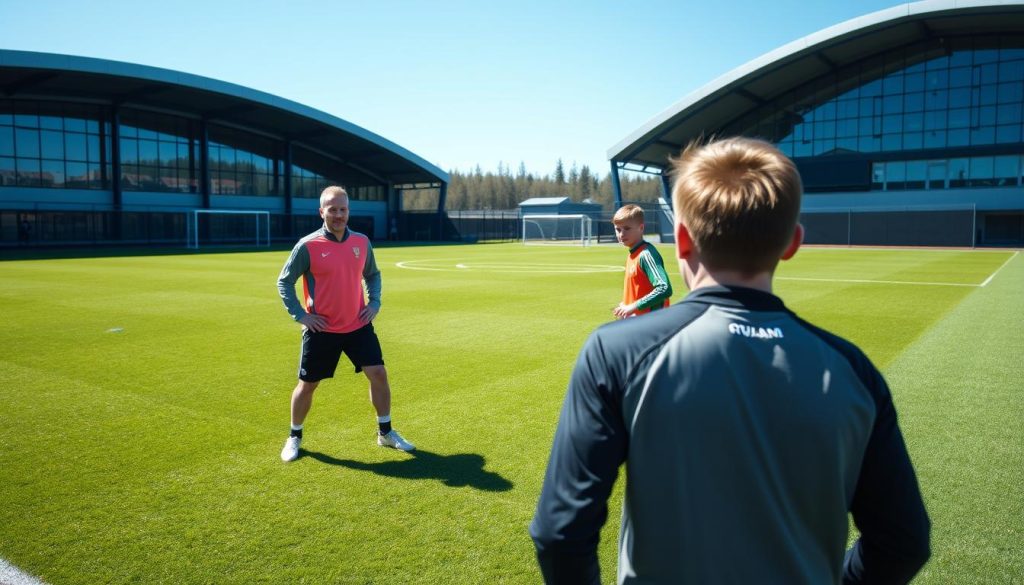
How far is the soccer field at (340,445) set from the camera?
3.96 m

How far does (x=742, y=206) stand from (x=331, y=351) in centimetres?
470

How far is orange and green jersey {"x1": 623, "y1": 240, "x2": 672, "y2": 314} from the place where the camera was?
6434 mm

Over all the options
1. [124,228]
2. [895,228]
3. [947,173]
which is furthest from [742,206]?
[947,173]

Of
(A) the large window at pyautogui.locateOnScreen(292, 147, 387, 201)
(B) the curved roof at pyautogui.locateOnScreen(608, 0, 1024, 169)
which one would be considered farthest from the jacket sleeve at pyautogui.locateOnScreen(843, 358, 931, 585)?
(A) the large window at pyautogui.locateOnScreen(292, 147, 387, 201)

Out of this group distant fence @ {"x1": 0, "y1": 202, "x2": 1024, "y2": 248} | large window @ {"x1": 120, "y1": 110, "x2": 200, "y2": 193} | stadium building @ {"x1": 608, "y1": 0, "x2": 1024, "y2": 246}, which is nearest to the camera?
distant fence @ {"x1": 0, "y1": 202, "x2": 1024, "y2": 248}

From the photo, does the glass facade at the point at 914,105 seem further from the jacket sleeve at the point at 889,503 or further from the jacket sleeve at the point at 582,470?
the jacket sleeve at the point at 582,470

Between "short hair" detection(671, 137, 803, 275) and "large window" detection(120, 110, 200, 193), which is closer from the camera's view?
"short hair" detection(671, 137, 803, 275)

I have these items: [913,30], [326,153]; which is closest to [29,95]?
[326,153]

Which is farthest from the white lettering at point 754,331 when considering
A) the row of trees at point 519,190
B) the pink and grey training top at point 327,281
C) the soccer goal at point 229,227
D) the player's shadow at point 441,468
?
the row of trees at point 519,190

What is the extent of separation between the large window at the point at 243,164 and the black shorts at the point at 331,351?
51.8m

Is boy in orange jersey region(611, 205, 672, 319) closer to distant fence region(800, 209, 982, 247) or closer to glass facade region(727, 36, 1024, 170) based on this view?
glass facade region(727, 36, 1024, 170)

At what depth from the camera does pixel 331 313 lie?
5.73 m

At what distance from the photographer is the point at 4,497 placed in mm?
4738

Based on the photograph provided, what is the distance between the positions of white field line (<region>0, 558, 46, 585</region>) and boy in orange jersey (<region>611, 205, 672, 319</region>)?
4.58m
